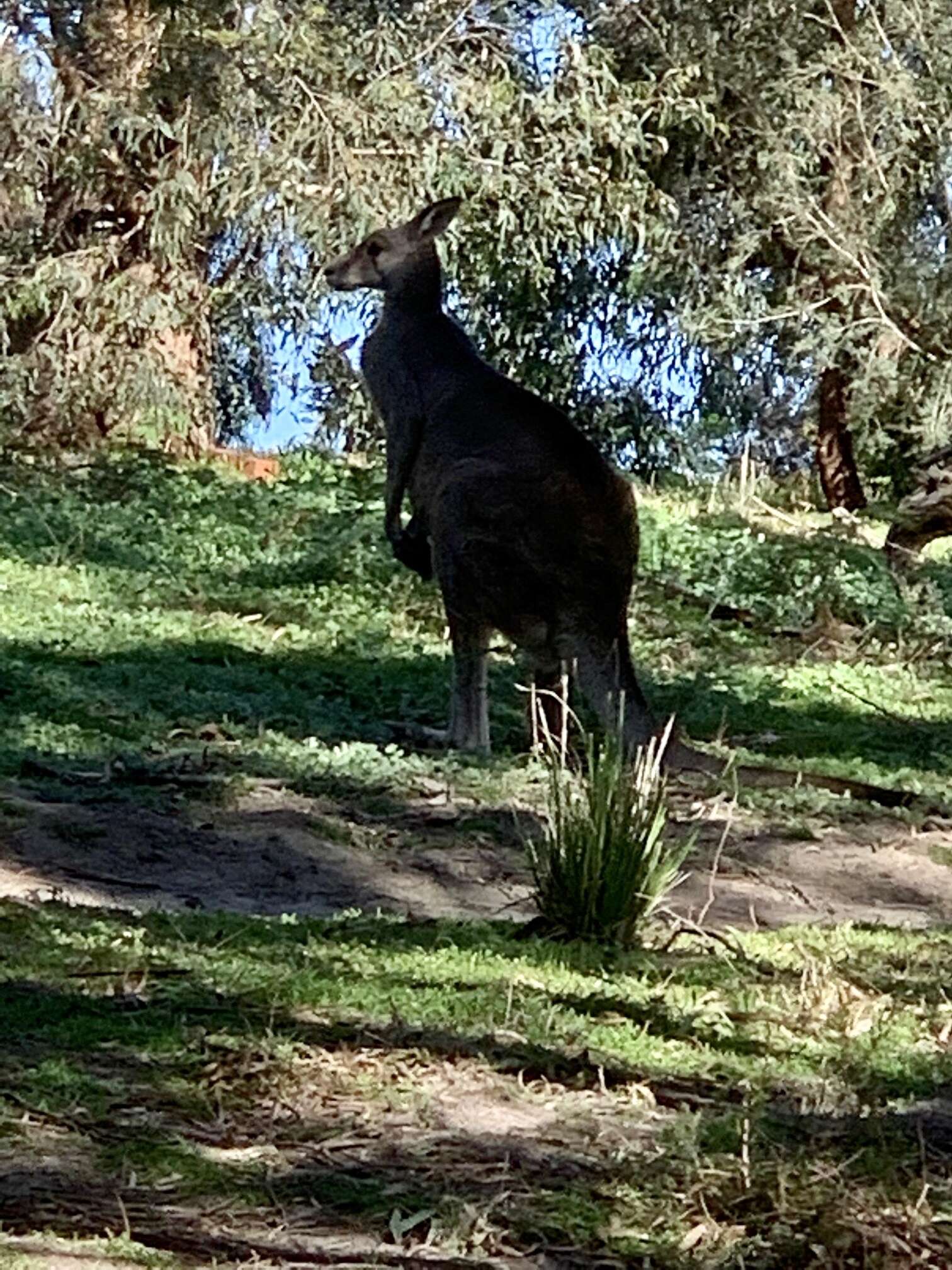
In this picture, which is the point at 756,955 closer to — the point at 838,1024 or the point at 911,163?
the point at 838,1024

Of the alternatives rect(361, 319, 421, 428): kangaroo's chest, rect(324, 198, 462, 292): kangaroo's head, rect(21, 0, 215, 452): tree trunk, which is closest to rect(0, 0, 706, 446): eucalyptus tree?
rect(21, 0, 215, 452): tree trunk

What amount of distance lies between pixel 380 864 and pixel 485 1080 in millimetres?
2616

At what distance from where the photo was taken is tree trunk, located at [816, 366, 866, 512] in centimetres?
1931

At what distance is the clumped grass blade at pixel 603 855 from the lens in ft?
17.1

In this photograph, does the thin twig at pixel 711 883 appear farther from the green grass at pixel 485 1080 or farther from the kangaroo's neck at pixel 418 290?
the kangaroo's neck at pixel 418 290

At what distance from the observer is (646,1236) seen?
319cm

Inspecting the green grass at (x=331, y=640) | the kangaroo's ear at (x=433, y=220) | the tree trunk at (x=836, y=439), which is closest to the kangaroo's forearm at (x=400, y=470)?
the green grass at (x=331, y=640)

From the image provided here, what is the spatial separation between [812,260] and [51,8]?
619cm

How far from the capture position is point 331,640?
35.3 feet

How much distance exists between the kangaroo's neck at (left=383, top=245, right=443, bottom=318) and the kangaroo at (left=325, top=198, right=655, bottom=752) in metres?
0.37

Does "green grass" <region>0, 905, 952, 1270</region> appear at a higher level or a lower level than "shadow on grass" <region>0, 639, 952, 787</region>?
higher

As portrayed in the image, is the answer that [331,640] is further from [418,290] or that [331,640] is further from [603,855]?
[603,855]

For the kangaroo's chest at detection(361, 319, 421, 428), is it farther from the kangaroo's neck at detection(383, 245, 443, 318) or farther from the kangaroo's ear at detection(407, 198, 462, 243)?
the kangaroo's ear at detection(407, 198, 462, 243)

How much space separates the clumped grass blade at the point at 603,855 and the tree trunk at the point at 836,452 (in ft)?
46.6
